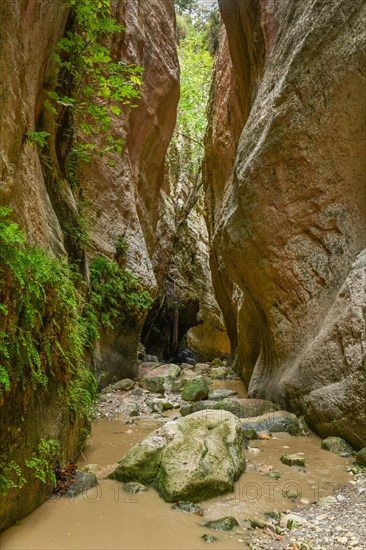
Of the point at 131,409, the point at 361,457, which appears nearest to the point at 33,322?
the point at 361,457

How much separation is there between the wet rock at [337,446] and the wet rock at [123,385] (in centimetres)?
507

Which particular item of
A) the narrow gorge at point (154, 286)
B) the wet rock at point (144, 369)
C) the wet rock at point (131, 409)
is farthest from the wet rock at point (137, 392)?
the wet rock at point (144, 369)

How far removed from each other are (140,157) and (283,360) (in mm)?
8560

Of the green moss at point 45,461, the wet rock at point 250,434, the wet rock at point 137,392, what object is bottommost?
the wet rock at point 137,392

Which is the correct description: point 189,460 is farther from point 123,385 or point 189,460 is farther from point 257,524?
point 123,385

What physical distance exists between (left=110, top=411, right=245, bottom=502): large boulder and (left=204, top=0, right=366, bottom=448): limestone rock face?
1748mm

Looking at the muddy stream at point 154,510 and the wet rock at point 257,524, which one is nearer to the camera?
the muddy stream at point 154,510

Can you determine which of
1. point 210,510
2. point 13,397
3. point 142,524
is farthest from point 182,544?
point 13,397

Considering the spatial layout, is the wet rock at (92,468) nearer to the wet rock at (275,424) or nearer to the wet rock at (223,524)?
the wet rock at (223,524)

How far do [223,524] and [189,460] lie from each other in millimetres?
778

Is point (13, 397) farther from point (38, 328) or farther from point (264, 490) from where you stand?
point (264, 490)

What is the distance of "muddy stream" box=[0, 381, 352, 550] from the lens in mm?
3006

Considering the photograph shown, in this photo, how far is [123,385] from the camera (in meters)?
9.48

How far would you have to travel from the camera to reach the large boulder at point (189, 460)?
3801 millimetres
